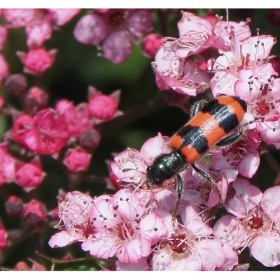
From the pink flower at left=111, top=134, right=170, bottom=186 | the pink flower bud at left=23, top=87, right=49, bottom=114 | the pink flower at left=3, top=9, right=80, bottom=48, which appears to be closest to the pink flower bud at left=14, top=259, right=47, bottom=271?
the pink flower at left=111, top=134, right=170, bottom=186

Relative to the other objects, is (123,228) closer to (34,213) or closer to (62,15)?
(34,213)

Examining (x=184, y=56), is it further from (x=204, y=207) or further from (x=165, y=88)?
(x=204, y=207)

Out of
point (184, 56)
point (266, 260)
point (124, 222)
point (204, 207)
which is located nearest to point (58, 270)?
point (124, 222)

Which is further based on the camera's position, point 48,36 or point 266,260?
point 48,36

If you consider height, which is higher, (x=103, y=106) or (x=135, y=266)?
(x=103, y=106)

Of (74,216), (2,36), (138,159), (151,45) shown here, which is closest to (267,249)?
(138,159)

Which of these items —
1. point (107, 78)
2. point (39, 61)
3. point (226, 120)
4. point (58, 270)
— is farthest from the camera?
point (107, 78)

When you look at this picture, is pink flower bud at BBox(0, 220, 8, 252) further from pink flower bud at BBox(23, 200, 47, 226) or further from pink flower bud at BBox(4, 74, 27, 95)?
pink flower bud at BBox(4, 74, 27, 95)
